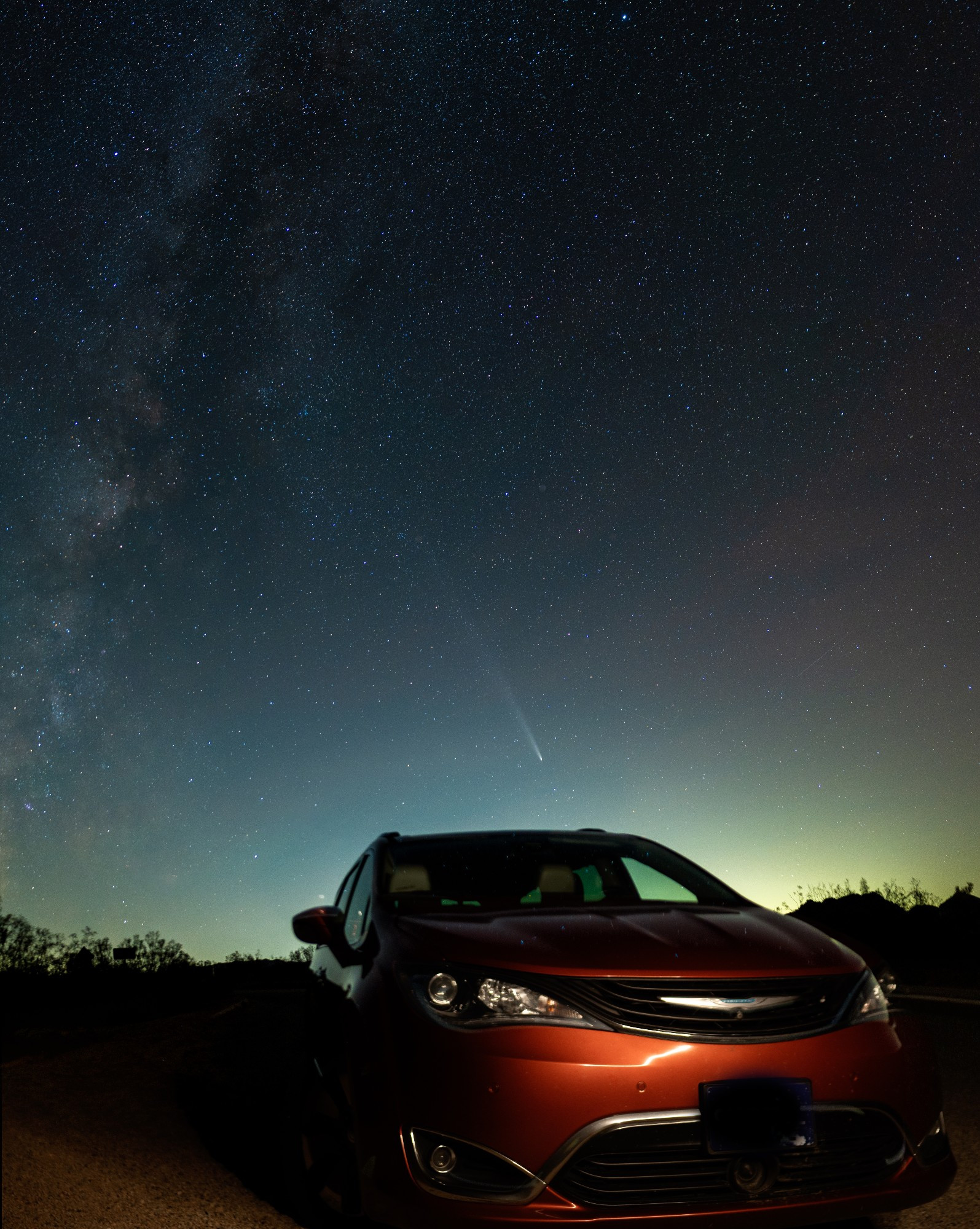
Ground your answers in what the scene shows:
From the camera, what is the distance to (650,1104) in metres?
2.76

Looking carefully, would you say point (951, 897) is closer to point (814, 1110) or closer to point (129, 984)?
point (129, 984)

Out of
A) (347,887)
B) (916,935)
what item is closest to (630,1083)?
(347,887)

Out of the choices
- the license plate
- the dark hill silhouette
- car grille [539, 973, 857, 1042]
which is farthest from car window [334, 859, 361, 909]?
the dark hill silhouette

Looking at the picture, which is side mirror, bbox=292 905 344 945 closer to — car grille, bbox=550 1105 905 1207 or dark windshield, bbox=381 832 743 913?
dark windshield, bbox=381 832 743 913

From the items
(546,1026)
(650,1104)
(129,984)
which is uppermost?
(129,984)

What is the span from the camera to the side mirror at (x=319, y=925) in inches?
157

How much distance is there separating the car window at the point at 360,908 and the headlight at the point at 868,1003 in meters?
1.88

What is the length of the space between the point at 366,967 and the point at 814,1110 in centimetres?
159

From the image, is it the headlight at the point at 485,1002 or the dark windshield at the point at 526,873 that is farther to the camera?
the dark windshield at the point at 526,873

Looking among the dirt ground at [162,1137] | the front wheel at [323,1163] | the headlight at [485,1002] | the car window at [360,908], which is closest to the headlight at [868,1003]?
the headlight at [485,1002]

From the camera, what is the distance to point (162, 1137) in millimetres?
4777

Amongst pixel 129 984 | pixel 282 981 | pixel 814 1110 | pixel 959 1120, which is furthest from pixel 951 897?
pixel 814 1110

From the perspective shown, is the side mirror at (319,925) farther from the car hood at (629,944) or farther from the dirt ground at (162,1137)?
the dirt ground at (162,1137)

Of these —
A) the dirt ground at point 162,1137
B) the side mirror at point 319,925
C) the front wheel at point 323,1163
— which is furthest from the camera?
the side mirror at point 319,925
